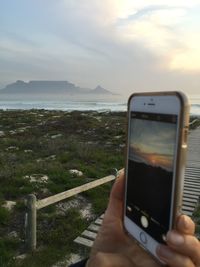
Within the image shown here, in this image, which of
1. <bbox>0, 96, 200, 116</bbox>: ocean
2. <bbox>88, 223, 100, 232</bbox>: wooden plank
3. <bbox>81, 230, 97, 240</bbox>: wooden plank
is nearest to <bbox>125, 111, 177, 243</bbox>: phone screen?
<bbox>81, 230, 97, 240</bbox>: wooden plank

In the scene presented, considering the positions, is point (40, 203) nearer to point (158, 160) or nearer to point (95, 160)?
point (158, 160)

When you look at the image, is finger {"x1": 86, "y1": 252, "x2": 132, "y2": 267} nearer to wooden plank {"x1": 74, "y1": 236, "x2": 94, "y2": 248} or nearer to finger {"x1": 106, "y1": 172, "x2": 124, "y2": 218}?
finger {"x1": 106, "y1": 172, "x2": 124, "y2": 218}

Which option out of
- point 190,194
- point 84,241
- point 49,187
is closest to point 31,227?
point 84,241

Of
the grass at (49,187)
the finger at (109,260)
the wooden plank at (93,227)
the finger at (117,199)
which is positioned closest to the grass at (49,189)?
the grass at (49,187)

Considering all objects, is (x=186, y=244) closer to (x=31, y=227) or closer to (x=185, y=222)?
(x=185, y=222)

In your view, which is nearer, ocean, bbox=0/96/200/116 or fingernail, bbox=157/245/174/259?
fingernail, bbox=157/245/174/259

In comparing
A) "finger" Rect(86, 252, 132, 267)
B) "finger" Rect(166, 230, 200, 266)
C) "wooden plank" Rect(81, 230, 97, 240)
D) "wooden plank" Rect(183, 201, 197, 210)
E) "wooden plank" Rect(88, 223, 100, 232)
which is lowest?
"wooden plank" Rect(81, 230, 97, 240)
